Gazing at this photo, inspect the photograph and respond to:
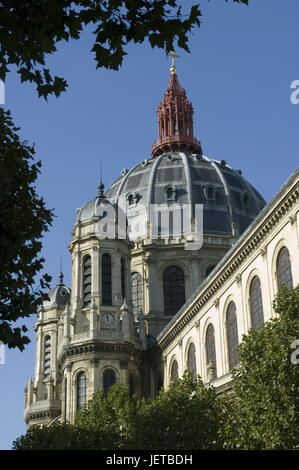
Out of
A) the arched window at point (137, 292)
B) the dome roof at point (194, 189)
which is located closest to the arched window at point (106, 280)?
the arched window at point (137, 292)

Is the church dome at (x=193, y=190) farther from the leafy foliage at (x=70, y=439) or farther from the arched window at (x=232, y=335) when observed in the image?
the leafy foliage at (x=70, y=439)

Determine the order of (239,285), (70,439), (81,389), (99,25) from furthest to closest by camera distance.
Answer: (81,389), (239,285), (70,439), (99,25)

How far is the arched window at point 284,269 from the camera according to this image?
125 feet

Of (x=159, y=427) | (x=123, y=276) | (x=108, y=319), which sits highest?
(x=123, y=276)

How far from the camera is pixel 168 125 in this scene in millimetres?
101125

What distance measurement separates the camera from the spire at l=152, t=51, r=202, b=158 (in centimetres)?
9825

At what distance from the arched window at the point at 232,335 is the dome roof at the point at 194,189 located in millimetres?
32205

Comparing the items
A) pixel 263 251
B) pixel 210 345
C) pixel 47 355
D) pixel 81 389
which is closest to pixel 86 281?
pixel 81 389

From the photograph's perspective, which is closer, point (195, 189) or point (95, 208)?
point (95, 208)

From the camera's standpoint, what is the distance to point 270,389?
2575 centimetres

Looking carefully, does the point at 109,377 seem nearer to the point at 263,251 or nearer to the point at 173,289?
the point at 173,289

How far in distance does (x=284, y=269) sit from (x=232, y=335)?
351 inches
